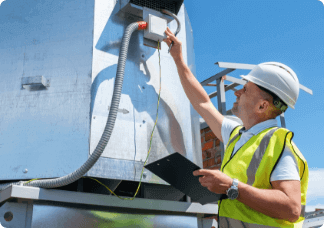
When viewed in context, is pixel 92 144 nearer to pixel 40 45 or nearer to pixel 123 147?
pixel 123 147

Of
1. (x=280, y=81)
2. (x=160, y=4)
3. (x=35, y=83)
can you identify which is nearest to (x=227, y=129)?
(x=280, y=81)

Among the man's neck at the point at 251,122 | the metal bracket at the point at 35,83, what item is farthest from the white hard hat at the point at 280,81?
the metal bracket at the point at 35,83

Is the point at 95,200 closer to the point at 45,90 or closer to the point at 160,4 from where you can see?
the point at 45,90

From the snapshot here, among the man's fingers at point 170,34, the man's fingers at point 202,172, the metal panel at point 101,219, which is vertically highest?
the man's fingers at point 170,34

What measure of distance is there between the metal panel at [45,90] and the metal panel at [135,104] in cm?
4

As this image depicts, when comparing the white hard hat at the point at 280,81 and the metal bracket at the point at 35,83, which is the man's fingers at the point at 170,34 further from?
the metal bracket at the point at 35,83

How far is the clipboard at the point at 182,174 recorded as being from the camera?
98 cm

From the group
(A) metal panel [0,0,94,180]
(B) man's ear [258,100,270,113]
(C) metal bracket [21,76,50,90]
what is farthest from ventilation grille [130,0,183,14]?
(B) man's ear [258,100,270,113]

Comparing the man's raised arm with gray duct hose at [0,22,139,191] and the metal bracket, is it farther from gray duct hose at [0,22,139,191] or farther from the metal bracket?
the metal bracket

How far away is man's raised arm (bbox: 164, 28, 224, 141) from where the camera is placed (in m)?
1.38

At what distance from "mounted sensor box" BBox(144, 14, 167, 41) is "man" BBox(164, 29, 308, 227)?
1.40ft

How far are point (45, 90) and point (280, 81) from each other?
0.86 metres

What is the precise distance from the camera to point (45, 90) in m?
1.22

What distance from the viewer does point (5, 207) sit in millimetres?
1038
